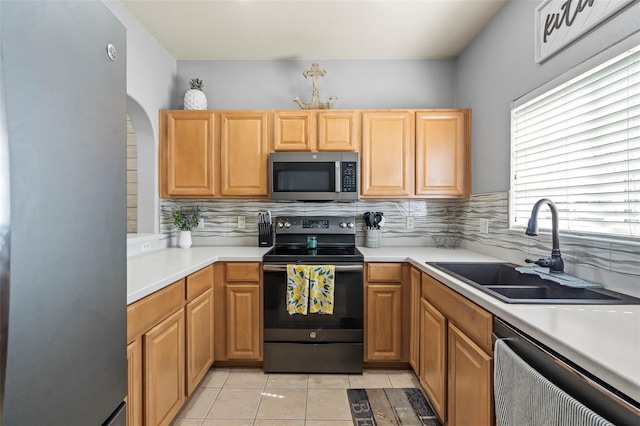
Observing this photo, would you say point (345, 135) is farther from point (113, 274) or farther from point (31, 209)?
point (31, 209)

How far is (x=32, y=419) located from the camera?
1.86ft

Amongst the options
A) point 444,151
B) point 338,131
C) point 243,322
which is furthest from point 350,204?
point 243,322

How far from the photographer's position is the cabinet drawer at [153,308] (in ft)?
4.12

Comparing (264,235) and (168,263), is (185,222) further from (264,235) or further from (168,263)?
(168,263)

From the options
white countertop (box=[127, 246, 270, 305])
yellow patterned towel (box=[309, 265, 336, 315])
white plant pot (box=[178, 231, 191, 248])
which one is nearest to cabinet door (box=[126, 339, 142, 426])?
white countertop (box=[127, 246, 270, 305])

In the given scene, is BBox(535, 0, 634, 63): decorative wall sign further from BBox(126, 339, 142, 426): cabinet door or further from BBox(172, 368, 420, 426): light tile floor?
BBox(126, 339, 142, 426): cabinet door

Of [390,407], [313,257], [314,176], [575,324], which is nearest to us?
[575,324]

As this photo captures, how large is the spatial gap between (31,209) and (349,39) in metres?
2.44

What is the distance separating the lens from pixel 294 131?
2.53 m

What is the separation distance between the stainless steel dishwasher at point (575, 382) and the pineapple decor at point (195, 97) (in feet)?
8.68

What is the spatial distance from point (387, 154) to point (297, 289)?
1.30 metres

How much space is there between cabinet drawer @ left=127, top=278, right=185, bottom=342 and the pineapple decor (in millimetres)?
1577

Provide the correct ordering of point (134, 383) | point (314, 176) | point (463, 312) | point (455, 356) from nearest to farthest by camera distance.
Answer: point (134, 383)
point (463, 312)
point (455, 356)
point (314, 176)

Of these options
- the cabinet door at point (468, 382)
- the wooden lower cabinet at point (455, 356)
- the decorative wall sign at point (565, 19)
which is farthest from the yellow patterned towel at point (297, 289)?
the decorative wall sign at point (565, 19)
